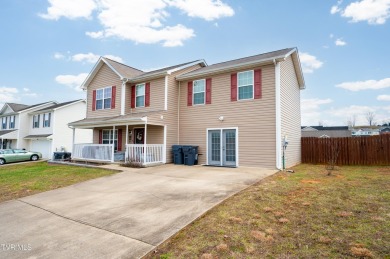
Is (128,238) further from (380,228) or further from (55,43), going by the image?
(55,43)

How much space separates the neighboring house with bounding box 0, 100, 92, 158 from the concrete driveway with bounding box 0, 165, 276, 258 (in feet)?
69.7

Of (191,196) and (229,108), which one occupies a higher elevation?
(229,108)

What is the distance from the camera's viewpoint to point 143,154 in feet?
42.1

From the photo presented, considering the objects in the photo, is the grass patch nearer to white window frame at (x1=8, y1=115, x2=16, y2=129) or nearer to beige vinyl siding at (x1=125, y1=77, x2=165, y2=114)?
beige vinyl siding at (x1=125, y1=77, x2=165, y2=114)

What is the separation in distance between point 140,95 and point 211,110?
5.58m

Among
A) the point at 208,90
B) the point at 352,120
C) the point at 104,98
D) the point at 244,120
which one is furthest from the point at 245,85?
the point at 352,120

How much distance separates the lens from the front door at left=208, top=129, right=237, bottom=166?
41.4 feet

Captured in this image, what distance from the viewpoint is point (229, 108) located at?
42.2 ft

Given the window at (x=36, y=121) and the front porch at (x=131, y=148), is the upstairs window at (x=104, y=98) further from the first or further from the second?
the window at (x=36, y=121)

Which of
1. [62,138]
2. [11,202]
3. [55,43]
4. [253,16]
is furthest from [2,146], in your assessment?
[253,16]

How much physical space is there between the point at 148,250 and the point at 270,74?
34.7ft

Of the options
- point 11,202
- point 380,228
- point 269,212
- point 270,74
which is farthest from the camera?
point 270,74

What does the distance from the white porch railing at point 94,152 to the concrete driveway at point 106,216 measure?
553 centimetres

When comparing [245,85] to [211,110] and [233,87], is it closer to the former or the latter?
[233,87]
